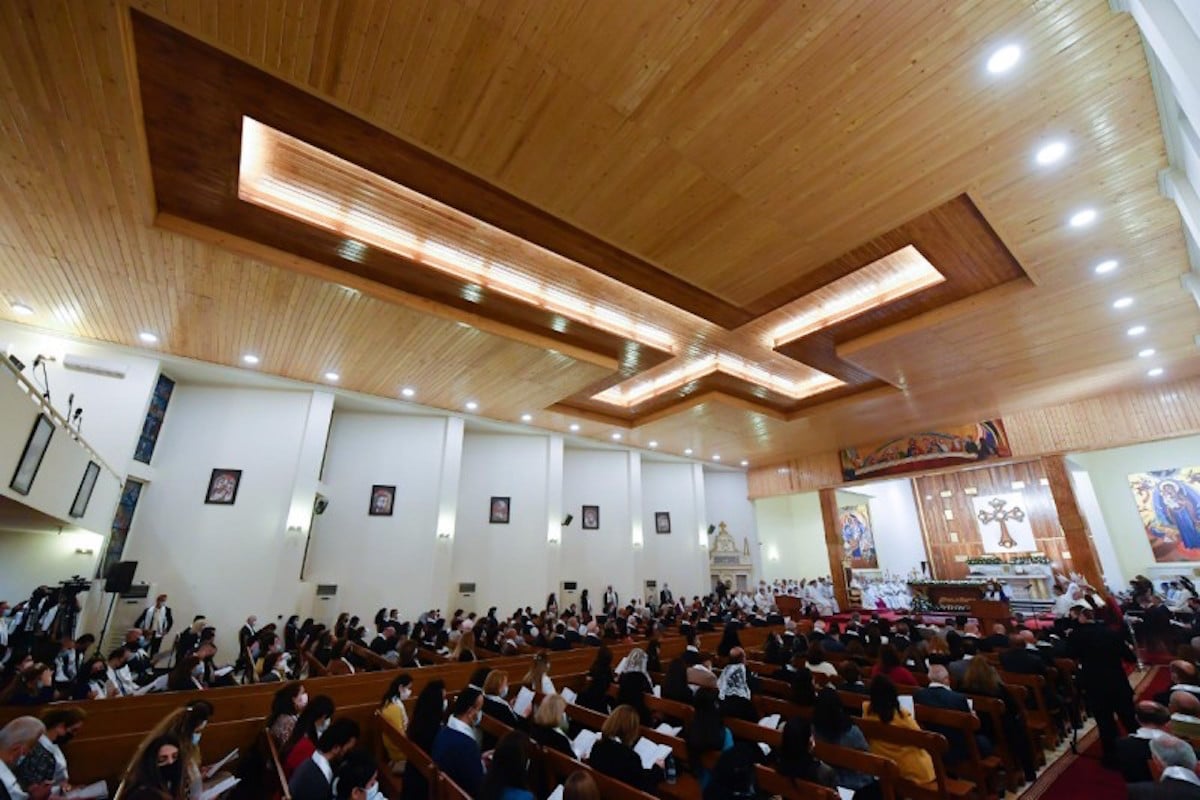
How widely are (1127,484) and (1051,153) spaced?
15052 millimetres

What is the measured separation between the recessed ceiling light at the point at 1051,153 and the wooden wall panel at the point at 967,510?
57.7 ft

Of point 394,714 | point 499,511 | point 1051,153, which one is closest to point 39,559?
point 394,714

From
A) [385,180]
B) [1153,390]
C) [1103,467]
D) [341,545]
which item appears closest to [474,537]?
[341,545]

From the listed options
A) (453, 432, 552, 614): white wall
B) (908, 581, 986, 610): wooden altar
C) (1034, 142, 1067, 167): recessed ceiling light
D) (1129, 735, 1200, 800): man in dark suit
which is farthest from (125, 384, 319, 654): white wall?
(908, 581, 986, 610): wooden altar

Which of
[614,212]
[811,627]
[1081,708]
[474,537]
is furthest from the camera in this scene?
[474,537]

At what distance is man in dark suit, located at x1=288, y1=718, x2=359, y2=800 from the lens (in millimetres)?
2594

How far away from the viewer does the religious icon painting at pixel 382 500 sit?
10.7 meters

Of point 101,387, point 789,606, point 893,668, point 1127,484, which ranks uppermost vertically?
point 101,387

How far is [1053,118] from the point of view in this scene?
12.8 ft

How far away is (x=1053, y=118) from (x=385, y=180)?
5.89 metres

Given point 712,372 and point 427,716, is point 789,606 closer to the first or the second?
point 712,372

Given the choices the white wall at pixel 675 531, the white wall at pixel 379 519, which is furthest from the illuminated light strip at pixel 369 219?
the white wall at pixel 675 531

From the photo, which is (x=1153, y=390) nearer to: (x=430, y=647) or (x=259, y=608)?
(x=430, y=647)

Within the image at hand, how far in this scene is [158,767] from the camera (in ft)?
8.18
